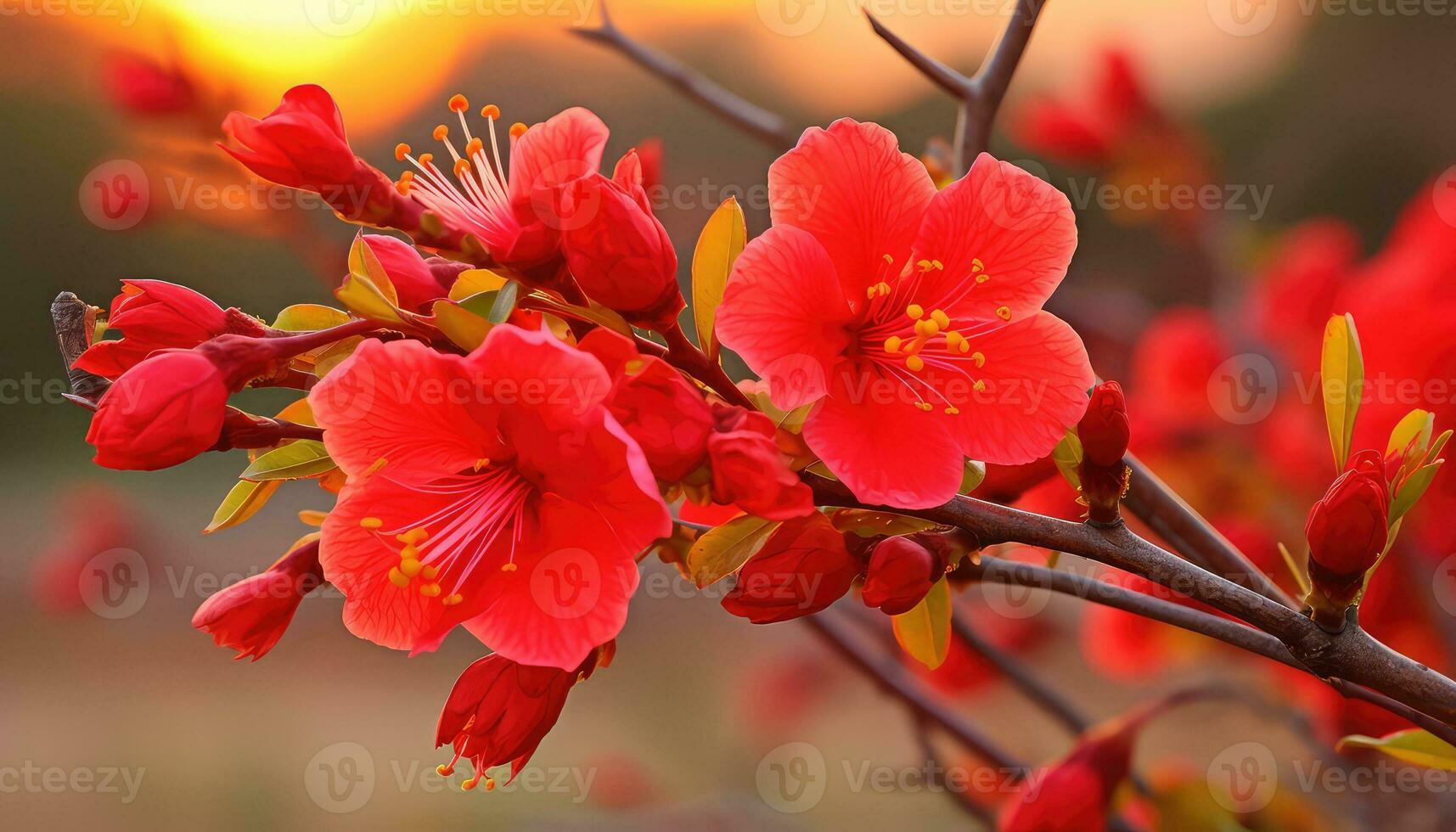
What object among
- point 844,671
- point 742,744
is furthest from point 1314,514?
point 742,744

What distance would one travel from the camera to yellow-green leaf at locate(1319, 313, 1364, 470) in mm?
371

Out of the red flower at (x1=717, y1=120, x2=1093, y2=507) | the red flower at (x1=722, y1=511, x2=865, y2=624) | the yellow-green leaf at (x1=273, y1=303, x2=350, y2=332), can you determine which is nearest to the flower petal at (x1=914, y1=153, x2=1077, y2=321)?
the red flower at (x1=717, y1=120, x2=1093, y2=507)

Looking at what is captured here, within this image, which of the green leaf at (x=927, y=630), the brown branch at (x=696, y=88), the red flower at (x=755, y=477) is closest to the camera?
the red flower at (x=755, y=477)

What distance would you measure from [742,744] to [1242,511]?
1.51 metres

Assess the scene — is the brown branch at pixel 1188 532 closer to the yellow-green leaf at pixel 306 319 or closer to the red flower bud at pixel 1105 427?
the red flower bud at pixel 1105 427

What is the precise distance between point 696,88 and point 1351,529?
0.42 m

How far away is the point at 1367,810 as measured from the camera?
0.72 m

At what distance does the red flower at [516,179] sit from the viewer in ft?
1.11

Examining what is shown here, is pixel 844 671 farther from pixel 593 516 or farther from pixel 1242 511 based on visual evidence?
pixel 593 516

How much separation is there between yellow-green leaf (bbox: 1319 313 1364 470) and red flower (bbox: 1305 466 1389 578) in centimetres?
6

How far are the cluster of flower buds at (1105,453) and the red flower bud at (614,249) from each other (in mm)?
147

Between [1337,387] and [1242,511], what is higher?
[1337,387]

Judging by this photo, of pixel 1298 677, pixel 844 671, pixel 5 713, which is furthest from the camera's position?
pixel 5 713

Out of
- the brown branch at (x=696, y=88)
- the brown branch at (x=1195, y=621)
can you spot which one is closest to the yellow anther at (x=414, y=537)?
the brown branch at (x=1195, y=621)
